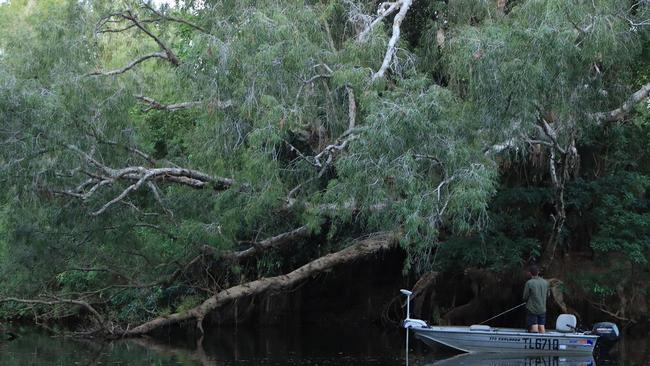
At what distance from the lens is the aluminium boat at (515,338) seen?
560 inches

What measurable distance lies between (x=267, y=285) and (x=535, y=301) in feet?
17.8

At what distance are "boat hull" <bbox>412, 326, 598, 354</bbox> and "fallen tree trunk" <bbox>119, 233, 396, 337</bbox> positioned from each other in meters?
2.96

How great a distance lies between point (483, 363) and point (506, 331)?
1489mm

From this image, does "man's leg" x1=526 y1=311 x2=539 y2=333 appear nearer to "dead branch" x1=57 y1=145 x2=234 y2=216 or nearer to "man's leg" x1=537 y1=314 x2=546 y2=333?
"man's leg" x1=537 y1=314 x2=546 y2=333

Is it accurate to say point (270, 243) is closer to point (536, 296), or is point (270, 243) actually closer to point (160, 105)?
point (160, 105)

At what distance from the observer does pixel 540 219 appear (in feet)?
58.5

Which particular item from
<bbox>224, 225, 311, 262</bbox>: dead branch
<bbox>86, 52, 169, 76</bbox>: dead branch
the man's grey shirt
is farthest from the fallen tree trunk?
<bbox>86, 52, 169, 76</bbox>: dead branch

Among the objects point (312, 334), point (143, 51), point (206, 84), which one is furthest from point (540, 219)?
point (143, 51)

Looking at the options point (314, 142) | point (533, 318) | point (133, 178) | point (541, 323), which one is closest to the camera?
point (533, 318)

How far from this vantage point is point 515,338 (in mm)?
14289

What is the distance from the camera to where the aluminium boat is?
1424 cm

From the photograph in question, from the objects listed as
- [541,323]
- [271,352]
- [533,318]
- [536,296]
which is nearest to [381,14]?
[536,296]

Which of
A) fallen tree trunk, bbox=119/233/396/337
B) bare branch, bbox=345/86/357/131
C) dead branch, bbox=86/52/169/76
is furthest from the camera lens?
fallen tree trunk, bbox=119/233/396/337

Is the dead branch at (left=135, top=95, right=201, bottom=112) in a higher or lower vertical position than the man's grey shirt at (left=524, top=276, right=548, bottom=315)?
higher
